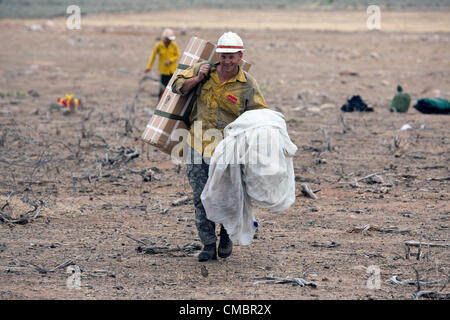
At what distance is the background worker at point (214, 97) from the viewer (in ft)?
15.4

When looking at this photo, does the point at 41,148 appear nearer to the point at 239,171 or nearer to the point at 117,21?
the point at 239,171

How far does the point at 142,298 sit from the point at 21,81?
1357cm

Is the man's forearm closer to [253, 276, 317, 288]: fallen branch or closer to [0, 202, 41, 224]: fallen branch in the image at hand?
[253, 276, 317, 288]: fallen branch

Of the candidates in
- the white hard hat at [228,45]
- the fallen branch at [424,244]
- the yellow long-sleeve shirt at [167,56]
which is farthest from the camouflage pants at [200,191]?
the yellow long-sleeve shirt at [167,56]

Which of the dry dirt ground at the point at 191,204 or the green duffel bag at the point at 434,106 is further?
the green duffel bag at the point at 434,106

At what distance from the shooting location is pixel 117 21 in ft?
130

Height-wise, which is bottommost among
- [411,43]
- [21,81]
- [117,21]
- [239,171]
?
[239,171]

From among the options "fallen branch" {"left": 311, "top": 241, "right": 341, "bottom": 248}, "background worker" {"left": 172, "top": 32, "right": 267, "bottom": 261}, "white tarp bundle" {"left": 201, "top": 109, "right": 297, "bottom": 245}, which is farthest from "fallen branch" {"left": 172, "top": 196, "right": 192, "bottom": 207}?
"white tarp bundle" {"left": 201, "top": 109, "right": 297, "bottom": 245}

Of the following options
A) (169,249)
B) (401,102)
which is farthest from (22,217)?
(401,102)

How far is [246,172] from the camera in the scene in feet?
15.0

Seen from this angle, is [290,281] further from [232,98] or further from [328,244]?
[232,98]

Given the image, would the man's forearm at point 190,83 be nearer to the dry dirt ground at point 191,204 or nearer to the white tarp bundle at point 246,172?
the white tarp bundle at point 246,172
